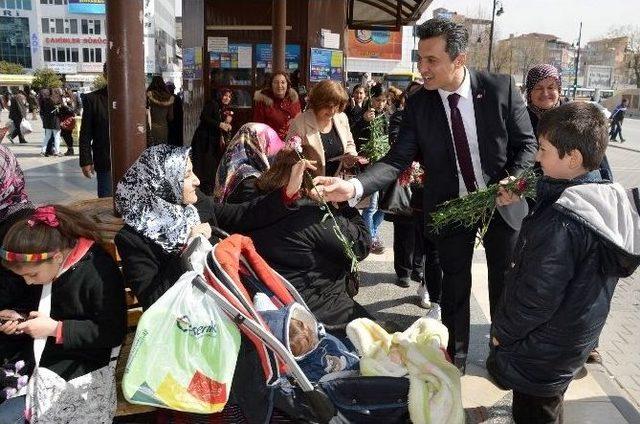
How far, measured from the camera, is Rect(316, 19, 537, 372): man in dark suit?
9.99ft

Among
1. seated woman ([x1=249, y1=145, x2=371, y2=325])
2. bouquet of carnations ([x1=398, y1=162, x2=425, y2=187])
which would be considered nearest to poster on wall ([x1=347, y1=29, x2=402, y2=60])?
bouquet of carnations ([x1=398, y1=162, x2=425, y2=187])

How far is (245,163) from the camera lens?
3764mm

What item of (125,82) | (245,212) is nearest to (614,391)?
(245,212)

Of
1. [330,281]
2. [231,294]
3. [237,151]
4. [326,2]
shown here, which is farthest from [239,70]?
[231,294]

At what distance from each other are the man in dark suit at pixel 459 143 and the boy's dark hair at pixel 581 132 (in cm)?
82

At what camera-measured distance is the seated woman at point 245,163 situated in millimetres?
3447

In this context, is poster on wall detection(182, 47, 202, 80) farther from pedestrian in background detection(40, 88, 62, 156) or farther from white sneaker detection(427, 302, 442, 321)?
white sneaker detection(427, 302, 442, 321)

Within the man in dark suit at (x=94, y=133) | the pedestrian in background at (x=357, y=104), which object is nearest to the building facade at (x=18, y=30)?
the pedestrian in background at (x=357, y=104)

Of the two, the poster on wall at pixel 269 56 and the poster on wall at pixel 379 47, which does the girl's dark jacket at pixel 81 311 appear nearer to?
the poster on wall at pixel 269 56

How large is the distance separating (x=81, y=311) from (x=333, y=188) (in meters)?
1.34

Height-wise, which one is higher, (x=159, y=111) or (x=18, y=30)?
(x=18, y=30)

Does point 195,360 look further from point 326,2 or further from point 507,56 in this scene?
point 507,56

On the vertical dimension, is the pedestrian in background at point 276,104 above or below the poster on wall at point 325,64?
below

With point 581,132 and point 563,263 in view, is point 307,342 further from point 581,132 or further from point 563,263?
point 581,132
